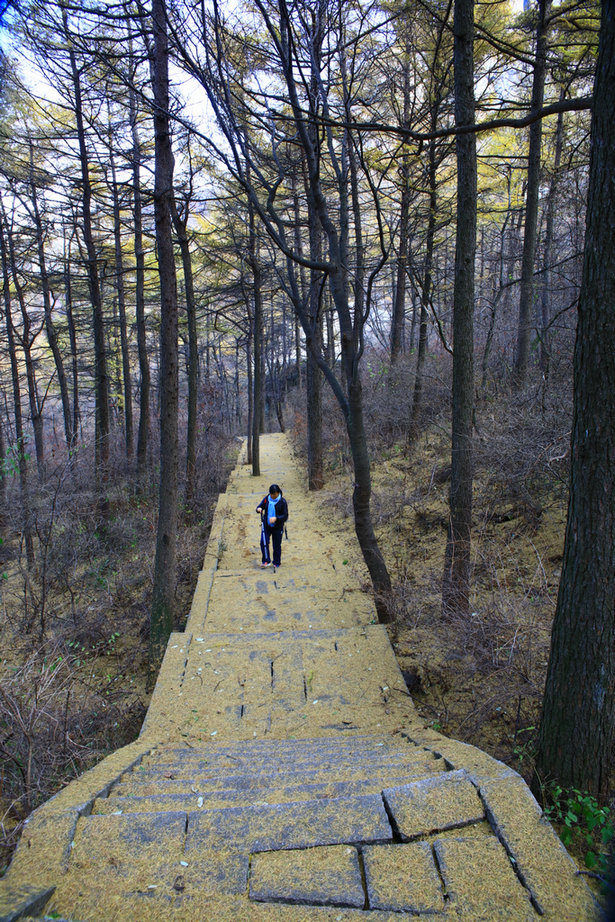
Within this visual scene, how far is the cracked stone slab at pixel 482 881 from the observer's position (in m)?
2.16

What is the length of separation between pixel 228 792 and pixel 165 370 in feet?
18.7

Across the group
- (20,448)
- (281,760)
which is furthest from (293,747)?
(20,448)

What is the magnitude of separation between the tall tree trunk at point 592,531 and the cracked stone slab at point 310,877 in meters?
1.44

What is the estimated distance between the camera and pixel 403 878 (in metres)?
2.33

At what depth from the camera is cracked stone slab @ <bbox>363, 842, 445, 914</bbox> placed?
222cm

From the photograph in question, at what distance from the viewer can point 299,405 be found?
101 ft

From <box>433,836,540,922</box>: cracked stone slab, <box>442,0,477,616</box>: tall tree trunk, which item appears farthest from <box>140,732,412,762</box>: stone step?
<box>442,0,477,616</box>: tall tree trunk

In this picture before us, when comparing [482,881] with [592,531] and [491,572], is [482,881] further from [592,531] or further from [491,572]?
[491,572]

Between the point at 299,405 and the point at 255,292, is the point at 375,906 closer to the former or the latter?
the point at 255,292

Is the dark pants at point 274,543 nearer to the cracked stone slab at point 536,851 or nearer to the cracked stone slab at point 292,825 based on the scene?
the cracked stone slab at point 292,825

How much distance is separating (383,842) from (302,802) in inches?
19.6

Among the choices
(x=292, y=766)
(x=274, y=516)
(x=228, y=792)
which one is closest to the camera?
(x=228, y=792)

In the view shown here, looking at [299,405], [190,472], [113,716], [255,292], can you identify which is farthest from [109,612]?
[299,405]

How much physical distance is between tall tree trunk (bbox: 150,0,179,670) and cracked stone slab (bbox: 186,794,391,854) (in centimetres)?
491
